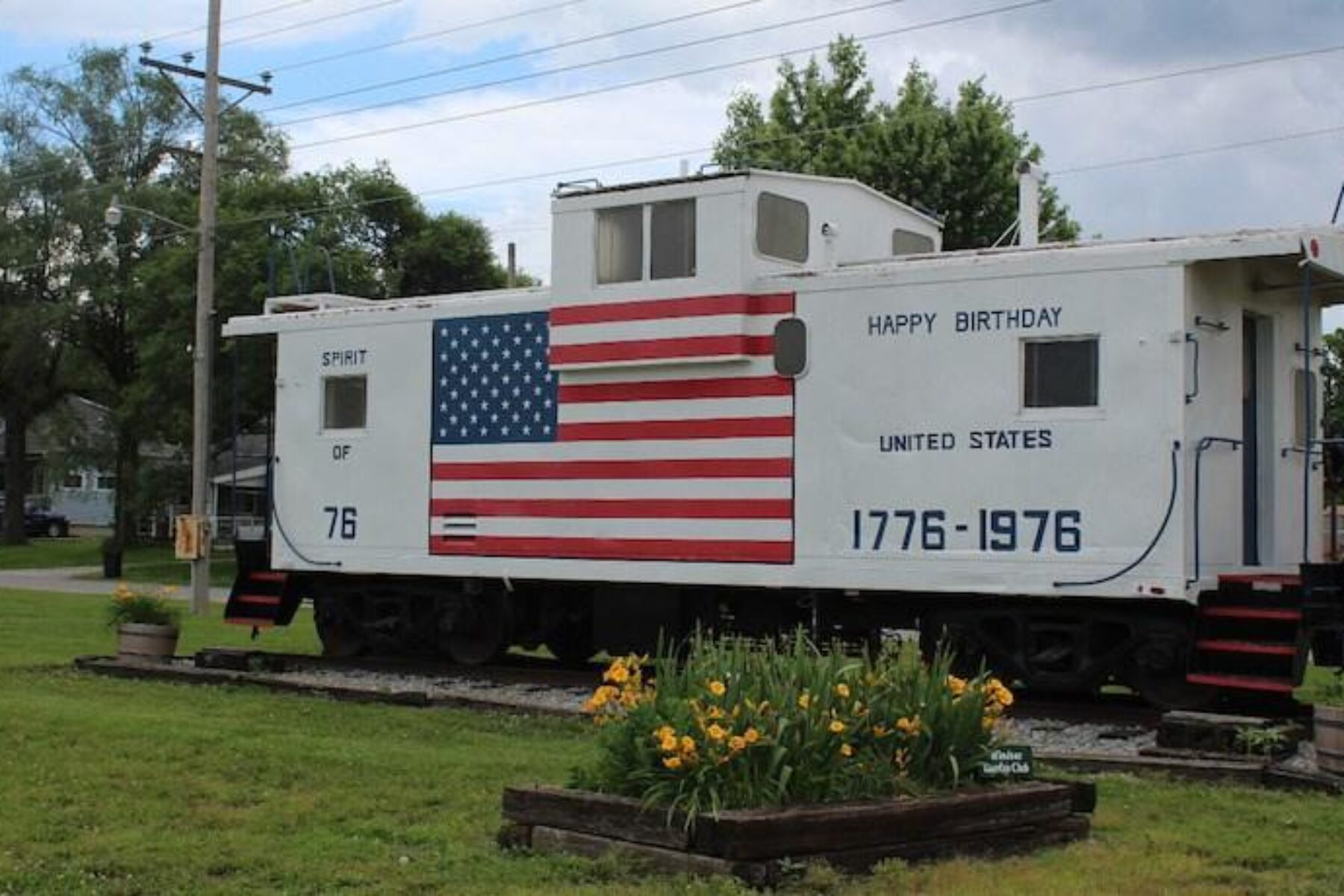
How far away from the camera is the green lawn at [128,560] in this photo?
3928 centimetres

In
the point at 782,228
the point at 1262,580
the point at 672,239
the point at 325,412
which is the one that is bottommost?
the point at 1262,580

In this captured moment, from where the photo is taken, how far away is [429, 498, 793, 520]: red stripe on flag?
13.0 meters

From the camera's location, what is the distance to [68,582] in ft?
117

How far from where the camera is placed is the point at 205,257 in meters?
25.4

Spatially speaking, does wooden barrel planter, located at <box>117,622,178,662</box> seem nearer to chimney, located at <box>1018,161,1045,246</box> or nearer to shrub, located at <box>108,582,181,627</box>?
shrub, located at <box>108,582,181,627</box>

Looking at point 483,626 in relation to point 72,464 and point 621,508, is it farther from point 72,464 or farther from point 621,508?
point 72,464

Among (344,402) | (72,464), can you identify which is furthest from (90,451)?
(344,402)

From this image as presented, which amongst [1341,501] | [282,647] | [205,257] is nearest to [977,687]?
[1341,501]

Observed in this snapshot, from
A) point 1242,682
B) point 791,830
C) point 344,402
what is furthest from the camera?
point 344,402

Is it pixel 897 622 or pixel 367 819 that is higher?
pixel 897 622

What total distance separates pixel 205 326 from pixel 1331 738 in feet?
64.1

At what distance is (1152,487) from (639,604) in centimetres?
479

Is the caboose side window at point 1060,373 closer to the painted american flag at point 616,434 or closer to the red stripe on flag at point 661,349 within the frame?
the painted american flag at point 616,434

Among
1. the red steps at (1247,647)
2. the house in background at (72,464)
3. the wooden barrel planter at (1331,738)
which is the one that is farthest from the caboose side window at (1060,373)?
the house in background at (72,464)
